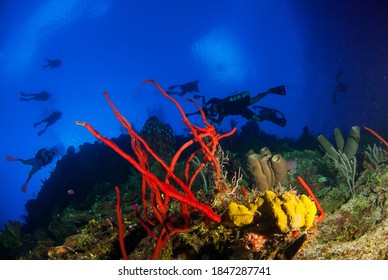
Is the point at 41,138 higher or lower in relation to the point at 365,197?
lower

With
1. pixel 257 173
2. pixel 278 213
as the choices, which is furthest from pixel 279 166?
pixel 278 213

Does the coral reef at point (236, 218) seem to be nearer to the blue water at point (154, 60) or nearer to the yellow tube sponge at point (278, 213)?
the yellow tube sponge at point (278, 213)

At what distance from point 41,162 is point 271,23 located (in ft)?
134

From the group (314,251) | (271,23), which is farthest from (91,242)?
(271,23)

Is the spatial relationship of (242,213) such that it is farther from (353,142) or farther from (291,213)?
(353,142)

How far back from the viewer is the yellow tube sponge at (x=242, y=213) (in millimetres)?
1900

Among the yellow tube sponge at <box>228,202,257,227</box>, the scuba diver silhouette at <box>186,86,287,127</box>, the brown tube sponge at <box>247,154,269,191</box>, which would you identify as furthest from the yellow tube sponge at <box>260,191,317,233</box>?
the scuba diver silhouette at <box>186,86,287,127</box>

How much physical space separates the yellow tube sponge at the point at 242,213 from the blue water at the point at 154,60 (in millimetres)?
25898

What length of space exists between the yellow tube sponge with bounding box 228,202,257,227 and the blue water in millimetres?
25898

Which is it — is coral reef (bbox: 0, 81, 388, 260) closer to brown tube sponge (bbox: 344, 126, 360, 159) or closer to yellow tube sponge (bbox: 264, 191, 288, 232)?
yellow tube sponge (bbox: 264, 191, 288, 232)

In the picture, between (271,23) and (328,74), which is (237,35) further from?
(328,74)

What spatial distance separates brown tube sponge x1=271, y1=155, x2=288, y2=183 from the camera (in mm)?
3982

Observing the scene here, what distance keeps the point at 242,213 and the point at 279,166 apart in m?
2.33

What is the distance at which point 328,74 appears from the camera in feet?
108
